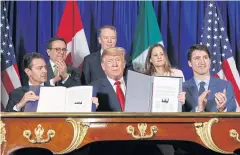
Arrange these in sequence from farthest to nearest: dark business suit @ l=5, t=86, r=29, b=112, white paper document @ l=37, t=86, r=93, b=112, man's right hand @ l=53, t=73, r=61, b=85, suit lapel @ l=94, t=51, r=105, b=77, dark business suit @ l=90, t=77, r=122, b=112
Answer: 1. suit lapel @ l=94, t=51, r=105, b=77
2. man's right hand @ l=53, t=73, r=61, b=85
3. dark business suit @ l=5, t=86, r=29, b=112
4. dark business suit @ l=90, t=77, r=122, b=112
5. white paper document @ l=37, t=86, r=93, b=112

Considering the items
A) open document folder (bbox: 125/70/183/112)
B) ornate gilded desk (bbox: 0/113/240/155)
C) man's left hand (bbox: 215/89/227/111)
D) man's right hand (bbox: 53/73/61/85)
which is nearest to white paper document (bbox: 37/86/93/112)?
ornate gilded desk (bbox: 0/113/240/155)

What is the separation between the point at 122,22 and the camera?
202 inches

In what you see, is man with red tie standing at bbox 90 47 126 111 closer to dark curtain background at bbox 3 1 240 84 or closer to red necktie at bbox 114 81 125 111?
red necktie at bbox 114 81 125 111

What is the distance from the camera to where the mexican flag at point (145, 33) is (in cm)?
502

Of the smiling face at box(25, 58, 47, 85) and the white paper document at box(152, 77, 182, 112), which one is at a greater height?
the smiling face at box(25, 58, 47, 85)

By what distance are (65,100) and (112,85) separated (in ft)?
1.79

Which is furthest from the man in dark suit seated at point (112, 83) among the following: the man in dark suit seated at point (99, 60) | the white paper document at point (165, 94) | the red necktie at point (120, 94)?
the man in dark suit seated at point (99, 60)

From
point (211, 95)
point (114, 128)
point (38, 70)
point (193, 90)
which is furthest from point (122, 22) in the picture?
point (114, 128)

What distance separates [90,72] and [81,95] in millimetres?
1233

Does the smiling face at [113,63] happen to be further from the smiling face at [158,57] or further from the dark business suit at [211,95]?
the dark business suit at [211,95]

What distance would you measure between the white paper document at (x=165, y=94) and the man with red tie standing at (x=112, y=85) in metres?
0.40

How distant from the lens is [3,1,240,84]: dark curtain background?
200 inches

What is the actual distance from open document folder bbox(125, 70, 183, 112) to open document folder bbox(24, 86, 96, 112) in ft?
0.83

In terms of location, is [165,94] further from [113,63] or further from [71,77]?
[71,77]
